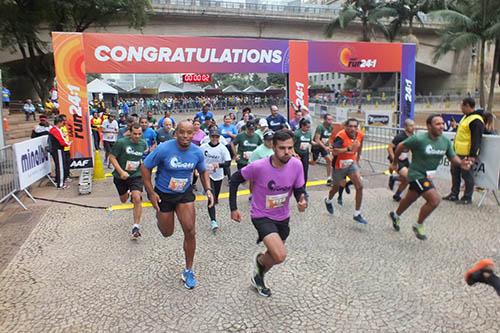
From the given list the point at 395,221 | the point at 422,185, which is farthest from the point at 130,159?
the point at 422,185

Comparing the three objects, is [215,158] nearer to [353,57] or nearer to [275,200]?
[275,200]

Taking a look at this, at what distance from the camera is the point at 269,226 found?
402 centimetres

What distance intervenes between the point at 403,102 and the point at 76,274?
14245 mm

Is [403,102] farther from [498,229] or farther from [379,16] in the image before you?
[379,16]

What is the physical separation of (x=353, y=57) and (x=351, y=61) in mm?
159

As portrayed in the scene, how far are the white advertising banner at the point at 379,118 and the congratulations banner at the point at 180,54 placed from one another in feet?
23.5

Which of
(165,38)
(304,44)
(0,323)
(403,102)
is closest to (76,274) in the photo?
(0,323)

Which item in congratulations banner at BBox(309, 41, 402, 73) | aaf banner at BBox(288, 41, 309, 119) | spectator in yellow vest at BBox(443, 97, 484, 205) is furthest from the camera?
congratulations banner at BBox(309, 41, 402, 73)

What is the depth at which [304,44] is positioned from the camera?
13336mm

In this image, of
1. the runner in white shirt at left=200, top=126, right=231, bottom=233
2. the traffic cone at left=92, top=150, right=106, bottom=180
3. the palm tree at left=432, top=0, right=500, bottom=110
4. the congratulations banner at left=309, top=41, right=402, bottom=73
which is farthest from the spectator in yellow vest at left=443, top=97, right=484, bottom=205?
the palm tree at left=432, top=0, right=500, bottom=110

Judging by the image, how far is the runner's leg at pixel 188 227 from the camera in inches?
175

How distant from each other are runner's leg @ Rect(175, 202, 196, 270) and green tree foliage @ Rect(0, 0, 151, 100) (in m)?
24.6

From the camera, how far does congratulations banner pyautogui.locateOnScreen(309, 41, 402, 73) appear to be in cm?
1376

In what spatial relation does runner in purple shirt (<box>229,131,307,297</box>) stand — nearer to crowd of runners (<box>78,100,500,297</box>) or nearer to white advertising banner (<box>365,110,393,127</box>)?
crowd of runners (<box>78,100,500,297</box>)
